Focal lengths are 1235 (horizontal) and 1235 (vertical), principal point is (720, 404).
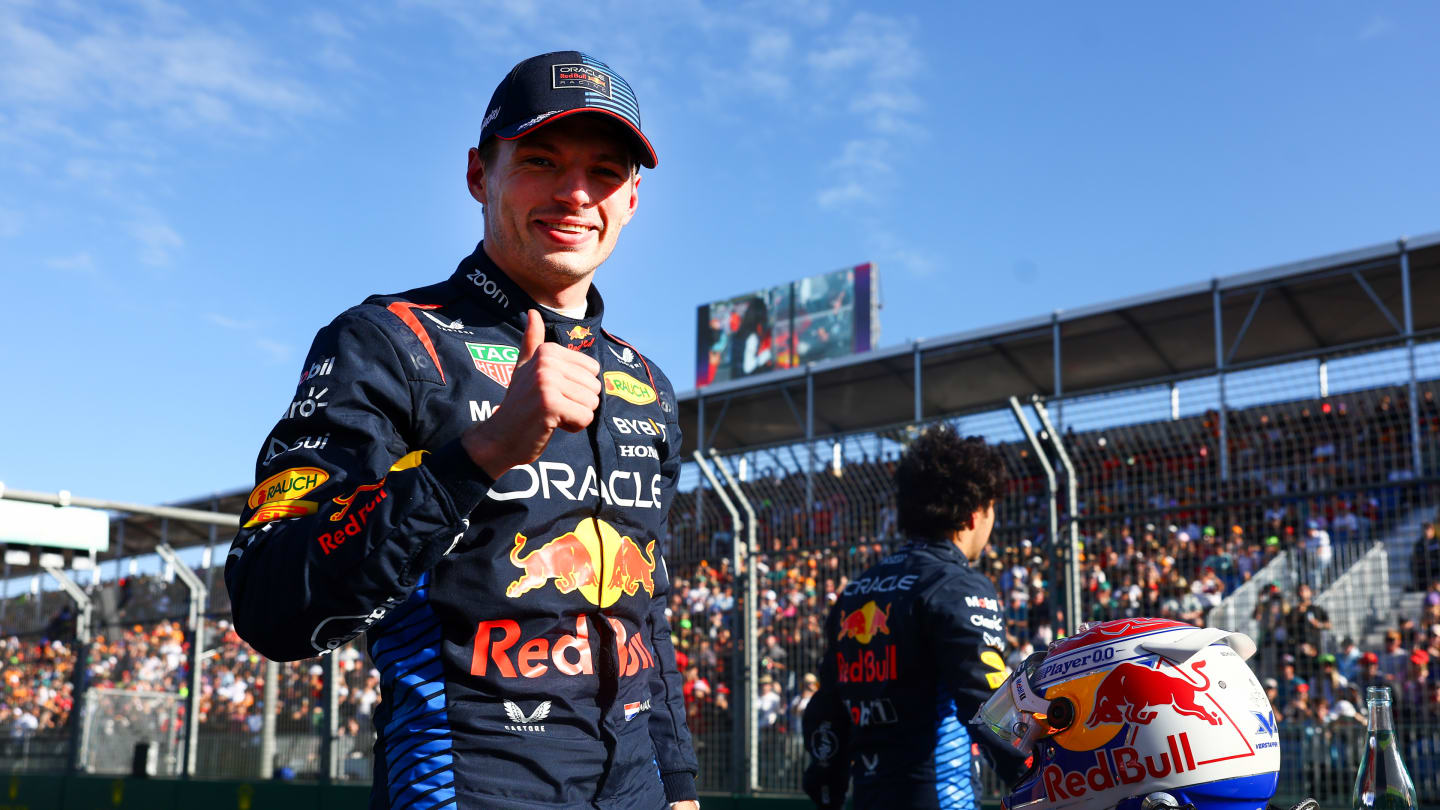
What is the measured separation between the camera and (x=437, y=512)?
159cm

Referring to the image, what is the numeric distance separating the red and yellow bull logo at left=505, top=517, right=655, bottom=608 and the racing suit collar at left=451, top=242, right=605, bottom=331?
401 millimetres

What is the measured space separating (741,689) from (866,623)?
4.21m

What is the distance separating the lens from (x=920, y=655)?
428cm

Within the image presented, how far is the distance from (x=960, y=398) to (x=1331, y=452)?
602 inches

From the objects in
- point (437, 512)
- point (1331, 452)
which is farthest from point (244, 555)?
point (1331, 452)

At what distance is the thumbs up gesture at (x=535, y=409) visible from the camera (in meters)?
1.54

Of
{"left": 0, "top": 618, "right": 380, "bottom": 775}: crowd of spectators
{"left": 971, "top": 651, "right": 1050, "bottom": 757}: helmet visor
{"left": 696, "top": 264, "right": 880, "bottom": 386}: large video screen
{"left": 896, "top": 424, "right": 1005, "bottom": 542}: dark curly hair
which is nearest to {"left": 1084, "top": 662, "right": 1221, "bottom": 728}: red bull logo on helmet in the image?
{"left": 971, "top": 651, "right": 1050, "bottom": 757}: helmet visor

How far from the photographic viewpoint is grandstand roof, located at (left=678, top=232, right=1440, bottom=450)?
16.7m

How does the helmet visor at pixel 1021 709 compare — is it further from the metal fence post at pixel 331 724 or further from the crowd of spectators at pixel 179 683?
the crowd of spectators at pixel 179 683

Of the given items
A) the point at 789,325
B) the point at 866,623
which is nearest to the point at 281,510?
the point at 866,623

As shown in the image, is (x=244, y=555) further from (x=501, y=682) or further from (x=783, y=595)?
(x=783, y=595)

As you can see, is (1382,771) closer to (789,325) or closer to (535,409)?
(535,409)

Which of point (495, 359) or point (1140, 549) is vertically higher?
point (1140, 549)

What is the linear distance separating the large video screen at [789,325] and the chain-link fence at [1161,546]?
912 inches
